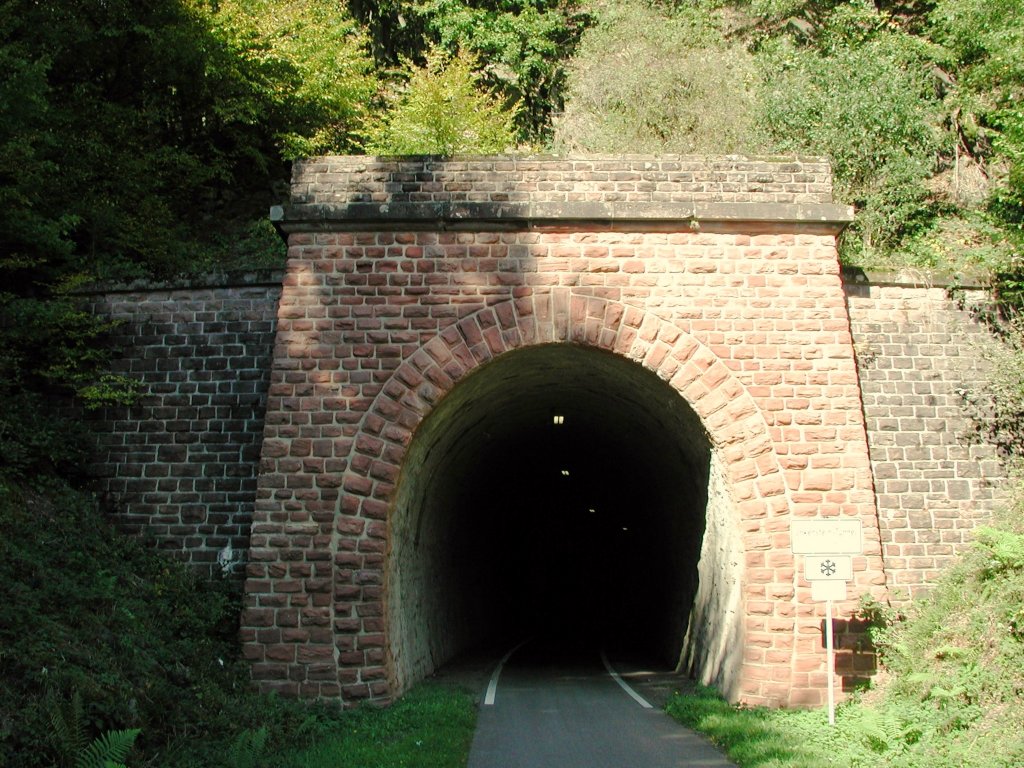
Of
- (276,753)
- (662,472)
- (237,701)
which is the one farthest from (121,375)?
(662,472)

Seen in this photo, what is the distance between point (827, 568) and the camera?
28.3 ft

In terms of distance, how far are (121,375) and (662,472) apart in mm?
8477

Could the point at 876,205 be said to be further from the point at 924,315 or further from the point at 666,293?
the point at 666,293

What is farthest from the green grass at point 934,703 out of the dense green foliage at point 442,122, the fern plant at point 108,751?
the dense green foliage at point 442,122

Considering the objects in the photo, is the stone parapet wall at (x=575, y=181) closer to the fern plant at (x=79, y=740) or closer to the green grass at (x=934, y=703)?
the green grass at (x=934, y=703)

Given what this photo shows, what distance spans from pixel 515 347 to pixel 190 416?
4809 mm

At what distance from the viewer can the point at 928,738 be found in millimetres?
7395

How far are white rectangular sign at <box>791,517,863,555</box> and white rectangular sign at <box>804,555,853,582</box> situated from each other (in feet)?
0.19

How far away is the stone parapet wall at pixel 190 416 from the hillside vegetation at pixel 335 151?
1.44 feet

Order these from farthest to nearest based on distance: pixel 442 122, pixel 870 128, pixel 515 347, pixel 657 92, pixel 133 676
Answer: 1. pixel 657 92
2. pixel 442 122
3. pixel 870 128
4. pixel 515 347
5. pixel 133 676

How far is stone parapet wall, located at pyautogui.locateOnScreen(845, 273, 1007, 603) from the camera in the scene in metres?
11.4

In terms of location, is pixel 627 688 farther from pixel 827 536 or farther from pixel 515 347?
pixel 515 347

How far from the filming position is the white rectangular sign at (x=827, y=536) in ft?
28.2

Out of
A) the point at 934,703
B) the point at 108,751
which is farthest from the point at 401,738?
the point at 934,703
